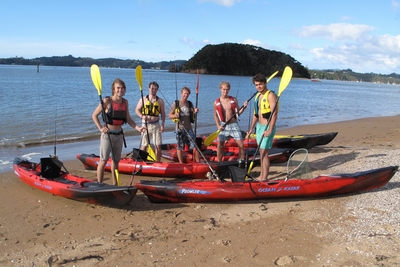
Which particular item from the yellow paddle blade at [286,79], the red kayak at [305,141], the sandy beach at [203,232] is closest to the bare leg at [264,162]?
the sandy beach at [203,232]

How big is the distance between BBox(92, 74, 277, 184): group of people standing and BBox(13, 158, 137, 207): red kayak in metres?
0.49

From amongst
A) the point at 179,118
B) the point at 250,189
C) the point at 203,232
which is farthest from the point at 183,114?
the point at 203,232

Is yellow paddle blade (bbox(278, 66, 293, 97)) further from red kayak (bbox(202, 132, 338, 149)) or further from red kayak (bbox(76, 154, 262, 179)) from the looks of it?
red kayak (bbox(202, 132, 338, 149))

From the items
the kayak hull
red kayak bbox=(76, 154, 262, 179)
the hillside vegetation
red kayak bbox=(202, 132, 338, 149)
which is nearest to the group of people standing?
red kayak bbox=(76, 154, 262, 179)

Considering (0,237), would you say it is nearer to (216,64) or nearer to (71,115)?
(71,115)

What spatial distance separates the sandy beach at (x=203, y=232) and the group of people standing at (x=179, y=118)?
927 mm

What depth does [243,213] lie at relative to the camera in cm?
488

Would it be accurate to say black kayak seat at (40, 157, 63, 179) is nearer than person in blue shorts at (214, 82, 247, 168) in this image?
Yes

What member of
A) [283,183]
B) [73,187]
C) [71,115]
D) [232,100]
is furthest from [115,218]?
[71,115]

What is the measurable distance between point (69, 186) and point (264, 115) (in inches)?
126

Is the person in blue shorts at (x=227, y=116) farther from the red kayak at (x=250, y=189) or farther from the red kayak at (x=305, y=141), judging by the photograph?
the red kayak at (x=305, y=141)

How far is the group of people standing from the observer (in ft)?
17.4

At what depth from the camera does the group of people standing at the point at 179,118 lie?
5.31 m

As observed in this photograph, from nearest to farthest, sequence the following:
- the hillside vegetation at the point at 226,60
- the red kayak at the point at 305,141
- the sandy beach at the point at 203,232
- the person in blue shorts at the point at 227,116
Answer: the sandy beach at the point at 203,232
the person in blue shorts at the point at 227,116
the red kayak at the point at 305,141
the hillside vegetation at the point at 226,60
